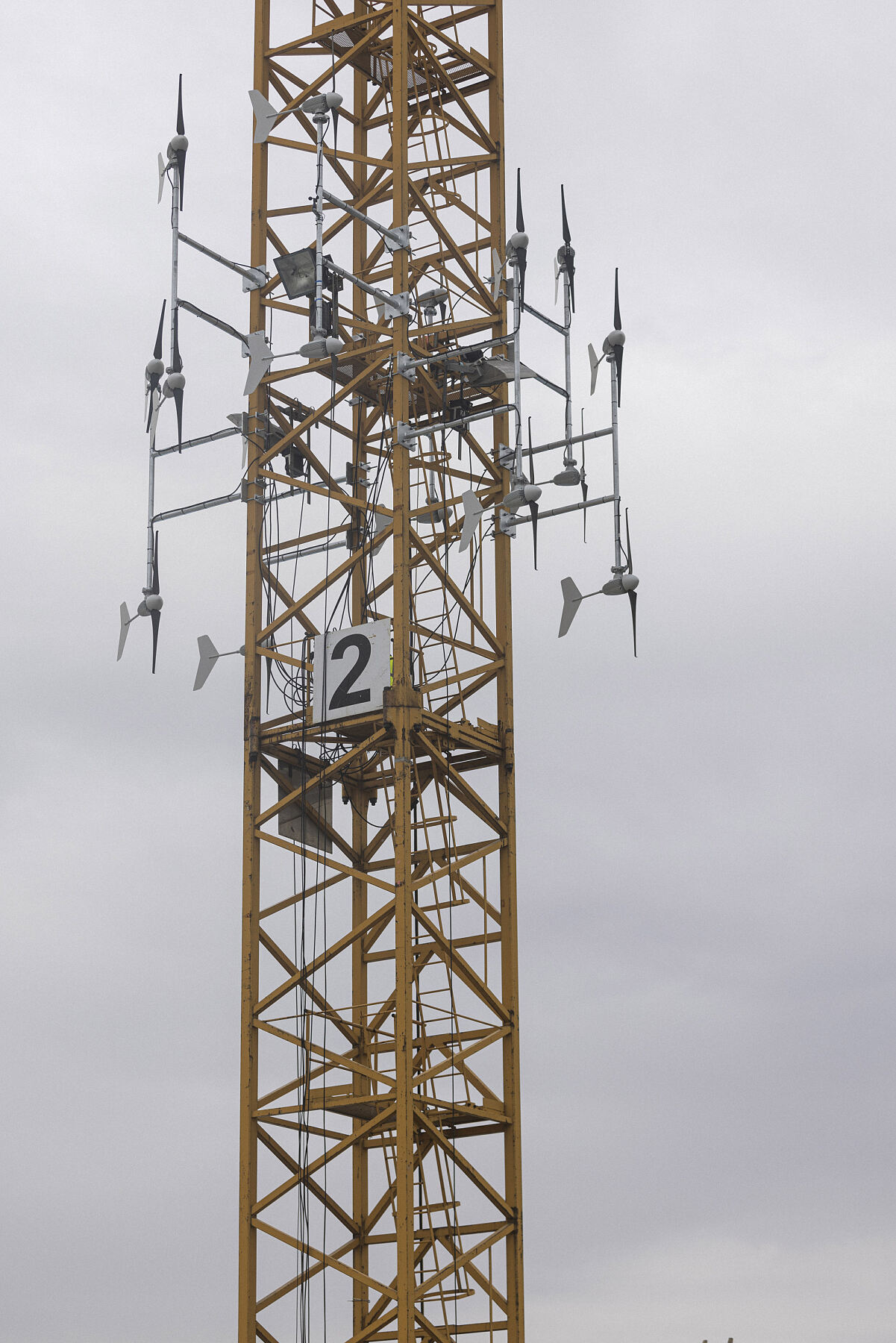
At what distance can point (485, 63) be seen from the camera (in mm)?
46438

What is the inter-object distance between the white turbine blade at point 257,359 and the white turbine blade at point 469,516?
4015 mm

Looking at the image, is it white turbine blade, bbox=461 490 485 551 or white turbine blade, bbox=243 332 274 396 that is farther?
white turbine blade, bbox=243 332 274 396

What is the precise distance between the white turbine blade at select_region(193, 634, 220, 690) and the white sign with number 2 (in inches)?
90.6

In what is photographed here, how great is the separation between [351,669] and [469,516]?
139 inches

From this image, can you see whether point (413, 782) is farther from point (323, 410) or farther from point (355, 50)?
point (355, 50)

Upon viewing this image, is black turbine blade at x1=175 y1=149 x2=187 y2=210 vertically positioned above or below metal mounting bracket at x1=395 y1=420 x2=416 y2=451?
above

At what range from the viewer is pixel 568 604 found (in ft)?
139

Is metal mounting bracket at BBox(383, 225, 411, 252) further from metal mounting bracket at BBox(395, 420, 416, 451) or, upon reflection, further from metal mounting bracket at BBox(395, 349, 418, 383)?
metal mounting bracket at BBox(395, 420, 416, 451)

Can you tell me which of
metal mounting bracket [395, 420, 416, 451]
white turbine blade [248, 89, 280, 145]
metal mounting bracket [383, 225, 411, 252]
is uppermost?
white turbine blade [248, 89, 280, 145]

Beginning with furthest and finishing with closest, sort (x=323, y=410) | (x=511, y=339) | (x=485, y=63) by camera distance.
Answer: (x=485, y=63)
(x=323, y=410)
(x=511, y=339)

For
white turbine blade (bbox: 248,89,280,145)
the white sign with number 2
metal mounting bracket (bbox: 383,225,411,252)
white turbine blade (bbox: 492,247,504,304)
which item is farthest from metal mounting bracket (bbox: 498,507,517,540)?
white turbine blade (bbox: 248,89,280,145)

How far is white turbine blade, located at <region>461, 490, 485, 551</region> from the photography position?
39688mm

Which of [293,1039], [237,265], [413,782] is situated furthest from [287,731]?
[237,265]

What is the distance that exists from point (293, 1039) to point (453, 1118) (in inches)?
114
